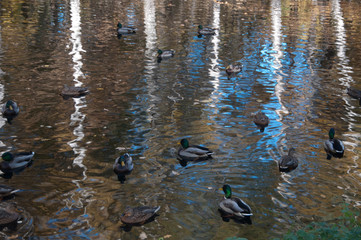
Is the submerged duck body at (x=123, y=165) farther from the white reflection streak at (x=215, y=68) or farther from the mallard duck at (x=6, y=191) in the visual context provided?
the white reflection streak at (x=215, y=68)

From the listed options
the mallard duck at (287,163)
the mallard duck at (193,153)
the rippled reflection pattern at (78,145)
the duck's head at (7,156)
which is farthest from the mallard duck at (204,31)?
the duck's head at (7,156)

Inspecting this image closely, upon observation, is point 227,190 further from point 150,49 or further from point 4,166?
point 150,49

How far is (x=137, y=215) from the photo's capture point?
870 cm

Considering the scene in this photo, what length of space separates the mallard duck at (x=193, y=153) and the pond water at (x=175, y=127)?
0.58 ft

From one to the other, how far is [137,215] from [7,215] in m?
2.32

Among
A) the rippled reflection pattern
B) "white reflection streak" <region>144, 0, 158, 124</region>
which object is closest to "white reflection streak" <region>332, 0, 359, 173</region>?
"white reflection streak" <region>144, 0, 158, 124</region>

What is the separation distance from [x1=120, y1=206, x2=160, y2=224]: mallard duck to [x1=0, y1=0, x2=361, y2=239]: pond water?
17 cm

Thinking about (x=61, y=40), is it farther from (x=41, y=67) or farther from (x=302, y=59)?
(x=302, y=59)

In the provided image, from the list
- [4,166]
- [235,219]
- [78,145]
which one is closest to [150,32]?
[78,145]

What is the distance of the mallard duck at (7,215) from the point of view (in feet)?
27.9

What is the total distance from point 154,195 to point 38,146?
12.7ft

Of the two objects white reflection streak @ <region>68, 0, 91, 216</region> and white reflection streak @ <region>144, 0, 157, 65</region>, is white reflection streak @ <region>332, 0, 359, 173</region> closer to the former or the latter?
white reflection streak @ <region>68, 0, 91, 216</region>

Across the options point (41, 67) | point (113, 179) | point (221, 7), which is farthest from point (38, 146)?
point (221, 7)

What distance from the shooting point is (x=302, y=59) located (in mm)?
23359
